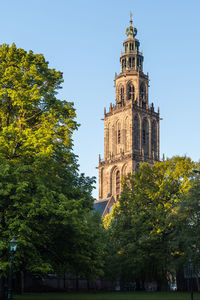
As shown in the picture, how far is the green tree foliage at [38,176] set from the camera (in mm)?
20250

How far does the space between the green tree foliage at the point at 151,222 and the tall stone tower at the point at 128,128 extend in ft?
154

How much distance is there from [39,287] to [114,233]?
1405cm

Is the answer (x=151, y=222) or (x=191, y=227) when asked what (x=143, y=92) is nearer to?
(x=151, y=222)

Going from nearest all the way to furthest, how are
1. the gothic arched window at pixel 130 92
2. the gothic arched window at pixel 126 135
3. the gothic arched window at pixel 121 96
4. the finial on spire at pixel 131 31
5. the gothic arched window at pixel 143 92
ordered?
the gothic arched window at pixel 126 135 < the gothic arched window at pixel 130 92 < the gothic arched window at pixel 121 96 < the gothic arched window at pixel 143 92 < the finial on spire at pixel 131 31

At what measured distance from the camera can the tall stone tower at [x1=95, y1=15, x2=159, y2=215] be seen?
9569cm

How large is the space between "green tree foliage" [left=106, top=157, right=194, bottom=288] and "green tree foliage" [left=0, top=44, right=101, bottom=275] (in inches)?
529

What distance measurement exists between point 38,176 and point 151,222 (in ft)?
66.9

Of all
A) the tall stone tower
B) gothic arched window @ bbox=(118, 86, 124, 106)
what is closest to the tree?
the tall stone tower

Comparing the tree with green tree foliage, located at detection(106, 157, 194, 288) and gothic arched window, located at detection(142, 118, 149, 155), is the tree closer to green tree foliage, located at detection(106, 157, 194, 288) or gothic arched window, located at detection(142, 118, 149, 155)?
green tree foliage, located at detection(106, 157, 194, 288)

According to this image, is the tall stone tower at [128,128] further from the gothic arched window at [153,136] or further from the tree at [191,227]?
the tree at [191,227]

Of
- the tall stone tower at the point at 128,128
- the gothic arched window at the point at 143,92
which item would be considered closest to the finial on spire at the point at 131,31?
the tall stone tower at the point at 128,128

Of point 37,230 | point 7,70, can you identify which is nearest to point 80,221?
point 37,230

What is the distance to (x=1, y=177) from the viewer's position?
20406mm

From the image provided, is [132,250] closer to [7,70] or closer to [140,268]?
[140,268]
